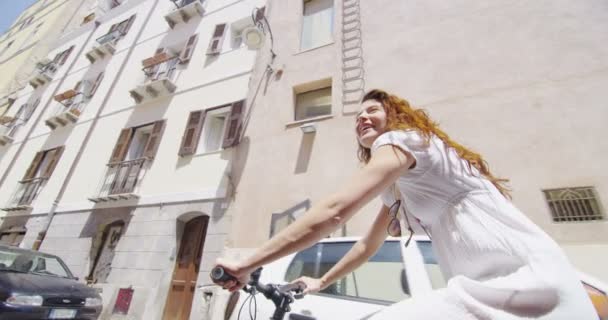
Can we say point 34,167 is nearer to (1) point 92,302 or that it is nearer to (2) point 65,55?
(2) point 65,55

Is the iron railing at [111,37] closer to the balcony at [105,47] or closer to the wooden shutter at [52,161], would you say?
the balcony at [105,47]

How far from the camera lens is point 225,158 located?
704 centimetres

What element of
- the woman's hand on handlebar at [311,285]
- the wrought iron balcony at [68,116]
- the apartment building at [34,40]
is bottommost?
the woman's hand on handlebar at [311,285]

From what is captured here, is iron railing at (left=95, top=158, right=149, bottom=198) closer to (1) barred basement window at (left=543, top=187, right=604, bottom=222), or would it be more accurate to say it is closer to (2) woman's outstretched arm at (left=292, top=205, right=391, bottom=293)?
(2) woman's outstretched arm at (left=292, top=205, right=391, bottom=293)

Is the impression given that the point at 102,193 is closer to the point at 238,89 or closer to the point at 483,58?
the point at 238,89

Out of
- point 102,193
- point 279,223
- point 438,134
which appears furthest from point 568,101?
point 102,193

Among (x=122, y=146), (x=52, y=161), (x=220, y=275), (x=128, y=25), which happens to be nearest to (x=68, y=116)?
(x=52, y=161)

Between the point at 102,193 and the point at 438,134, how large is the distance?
9.74 m

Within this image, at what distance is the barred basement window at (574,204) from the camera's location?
3.81m

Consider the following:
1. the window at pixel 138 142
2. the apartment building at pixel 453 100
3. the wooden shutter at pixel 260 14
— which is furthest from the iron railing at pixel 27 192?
the wooden shutter at pixel 260 14

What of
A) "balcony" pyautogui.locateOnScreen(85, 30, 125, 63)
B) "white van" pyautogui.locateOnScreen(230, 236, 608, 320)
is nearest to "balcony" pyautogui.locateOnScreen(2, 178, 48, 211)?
"balcony" pyautogui.locateOnScreen(85, 30, 125, 63)

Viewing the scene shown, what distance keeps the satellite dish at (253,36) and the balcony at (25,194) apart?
9.31 meters

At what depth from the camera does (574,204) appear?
3902 millimetres

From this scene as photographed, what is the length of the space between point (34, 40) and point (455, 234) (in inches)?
1017
